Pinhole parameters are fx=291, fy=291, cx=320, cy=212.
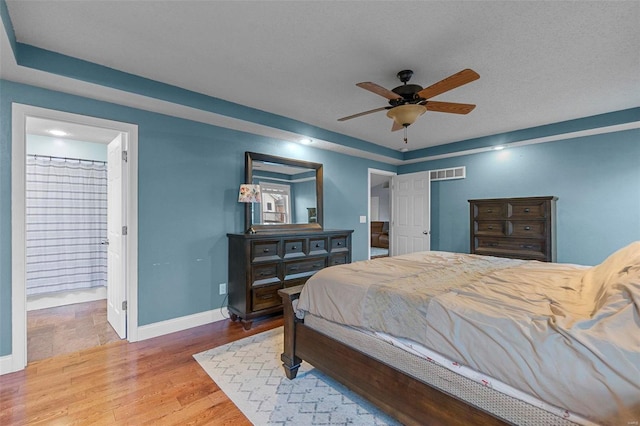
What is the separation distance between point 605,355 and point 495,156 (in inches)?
171

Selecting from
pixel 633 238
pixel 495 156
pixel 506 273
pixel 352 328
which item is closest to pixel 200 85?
pixel 352 328

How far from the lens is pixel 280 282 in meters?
3.38

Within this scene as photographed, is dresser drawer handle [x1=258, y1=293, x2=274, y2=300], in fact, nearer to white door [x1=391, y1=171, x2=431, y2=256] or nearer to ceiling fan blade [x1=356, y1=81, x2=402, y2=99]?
ceiling fan blade [x1=356, y1=81, x2=402, y2=99]

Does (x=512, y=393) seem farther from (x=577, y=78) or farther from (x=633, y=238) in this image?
(x=633, y=238)

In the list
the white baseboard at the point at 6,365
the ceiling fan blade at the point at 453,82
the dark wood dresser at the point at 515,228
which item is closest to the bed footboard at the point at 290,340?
the ceiling fan blade at the point at 453,82

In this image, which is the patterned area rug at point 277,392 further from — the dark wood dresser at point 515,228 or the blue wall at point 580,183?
the blue wall at point 580,183

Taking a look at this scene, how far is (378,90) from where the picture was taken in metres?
2.20

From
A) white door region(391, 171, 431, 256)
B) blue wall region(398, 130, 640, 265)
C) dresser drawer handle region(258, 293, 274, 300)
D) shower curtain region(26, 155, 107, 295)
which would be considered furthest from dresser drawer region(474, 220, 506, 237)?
shower curtain region(26, 155, 107, 295)

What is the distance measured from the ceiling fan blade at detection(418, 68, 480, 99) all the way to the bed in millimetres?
1347

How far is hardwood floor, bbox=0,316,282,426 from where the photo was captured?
1805 mm

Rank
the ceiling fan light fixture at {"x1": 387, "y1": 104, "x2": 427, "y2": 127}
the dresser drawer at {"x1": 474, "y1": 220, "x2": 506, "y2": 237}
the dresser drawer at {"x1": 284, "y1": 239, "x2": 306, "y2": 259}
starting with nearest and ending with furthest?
1. the ceiling fan light fixture at {"x1": 387, "y1": 104, "x2": 427, "y2": 127}
2. the dresser drawer at {"x1": 284, "y1": 239, "x2": 306, "y2": 259}
3. the dresser drawer at {"x1": 474, "y1": 220, "x2": 506, "y2": 237}

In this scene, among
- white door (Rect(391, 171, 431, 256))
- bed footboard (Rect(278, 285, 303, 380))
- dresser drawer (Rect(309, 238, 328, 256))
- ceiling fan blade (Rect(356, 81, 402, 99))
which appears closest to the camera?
ceiling fan blade (Rect(356, 81, 402, 99))

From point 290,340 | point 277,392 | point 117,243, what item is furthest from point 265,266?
point 117,243

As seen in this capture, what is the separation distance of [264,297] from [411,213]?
3.46 meters
